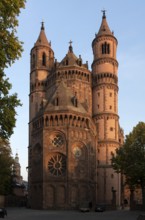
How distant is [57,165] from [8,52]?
55114 millimetres

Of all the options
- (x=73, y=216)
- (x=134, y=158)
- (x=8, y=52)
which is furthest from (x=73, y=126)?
(x=8, y=52)

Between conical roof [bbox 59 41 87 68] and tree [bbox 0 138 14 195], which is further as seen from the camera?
conical roof [bbox 59 41 87 68]

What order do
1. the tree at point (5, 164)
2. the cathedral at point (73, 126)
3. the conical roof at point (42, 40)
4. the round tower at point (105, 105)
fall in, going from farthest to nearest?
the conical roof at point (42, 40)
the round tower at point (105, 105)
the cathedral at point (73, 126)
the tree at point (5, 164)

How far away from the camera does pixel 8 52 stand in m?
23.8

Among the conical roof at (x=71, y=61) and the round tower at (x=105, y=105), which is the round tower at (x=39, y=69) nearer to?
the conical roof at (x=71, y=61)

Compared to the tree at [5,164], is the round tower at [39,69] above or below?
above

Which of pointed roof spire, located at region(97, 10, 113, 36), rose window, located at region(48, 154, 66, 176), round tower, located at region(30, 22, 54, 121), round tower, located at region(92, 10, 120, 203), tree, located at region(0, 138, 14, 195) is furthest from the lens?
round tower, located at region(30, 22, 54, 121)

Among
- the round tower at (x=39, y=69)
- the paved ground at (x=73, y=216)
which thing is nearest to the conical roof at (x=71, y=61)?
the round tower at (x=39, y=69)

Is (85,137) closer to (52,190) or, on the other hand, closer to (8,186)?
(52,190)

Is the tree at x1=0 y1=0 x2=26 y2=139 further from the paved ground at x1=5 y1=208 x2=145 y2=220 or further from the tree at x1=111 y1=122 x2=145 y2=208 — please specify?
the tree at x1=111 y1=122 x2=145 y2=208

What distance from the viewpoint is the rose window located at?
76688mm

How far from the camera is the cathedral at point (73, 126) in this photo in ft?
250

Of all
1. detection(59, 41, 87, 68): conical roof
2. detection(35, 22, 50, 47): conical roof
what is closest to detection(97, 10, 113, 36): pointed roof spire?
detection(59, 41, 87, 68): conical roof

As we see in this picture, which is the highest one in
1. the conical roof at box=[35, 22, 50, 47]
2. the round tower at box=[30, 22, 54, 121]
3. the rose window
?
the conical roof at box=[35, 22, 50, 47]
